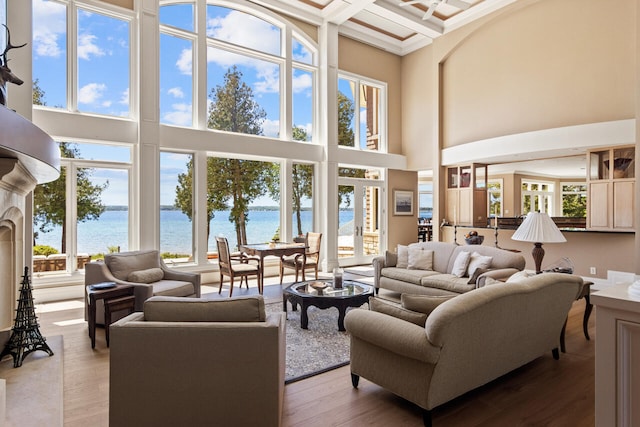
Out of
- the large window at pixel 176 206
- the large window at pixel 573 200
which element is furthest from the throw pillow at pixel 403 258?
the large window at pixel 573 200

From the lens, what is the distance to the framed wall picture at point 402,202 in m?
9.91

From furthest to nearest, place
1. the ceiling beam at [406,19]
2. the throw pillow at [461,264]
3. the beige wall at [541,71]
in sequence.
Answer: the ceiling beam at [406,19]
the beige wall at [541,71]
the throw pillow at [461,264]

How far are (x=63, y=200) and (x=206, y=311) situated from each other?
16.0ft

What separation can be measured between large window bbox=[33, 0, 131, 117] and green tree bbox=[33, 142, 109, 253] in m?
0.80

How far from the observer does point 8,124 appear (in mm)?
2303

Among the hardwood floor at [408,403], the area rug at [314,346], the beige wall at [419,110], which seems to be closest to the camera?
the hardwood floor at [408,403]

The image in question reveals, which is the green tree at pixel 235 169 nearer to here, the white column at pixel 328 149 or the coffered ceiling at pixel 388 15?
the white column at pixel 328 149

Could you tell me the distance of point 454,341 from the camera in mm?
2375

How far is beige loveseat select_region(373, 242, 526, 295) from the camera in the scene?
15.7 ft

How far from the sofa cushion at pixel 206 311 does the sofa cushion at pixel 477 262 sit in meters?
3.53

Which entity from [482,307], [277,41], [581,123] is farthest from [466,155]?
[482,307]

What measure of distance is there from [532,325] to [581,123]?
537cm

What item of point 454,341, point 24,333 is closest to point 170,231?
point 24,333

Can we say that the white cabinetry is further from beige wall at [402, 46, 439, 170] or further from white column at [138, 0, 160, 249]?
beige wall at [402, 46, 439, 170]
